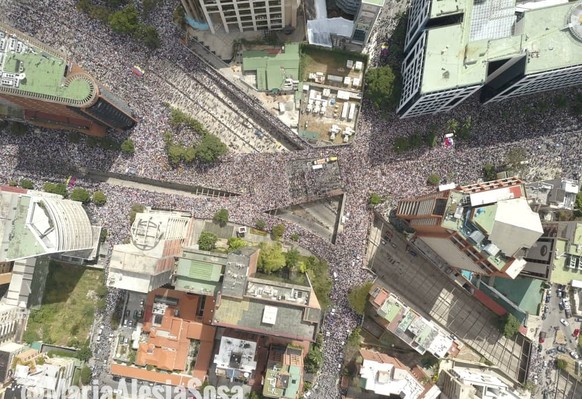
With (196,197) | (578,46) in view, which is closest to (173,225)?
(196,197)

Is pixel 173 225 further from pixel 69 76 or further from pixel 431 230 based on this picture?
pixel 431 230

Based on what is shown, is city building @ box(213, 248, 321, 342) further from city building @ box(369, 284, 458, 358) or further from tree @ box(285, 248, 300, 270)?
city building @ box(369, 284, 458, 358)

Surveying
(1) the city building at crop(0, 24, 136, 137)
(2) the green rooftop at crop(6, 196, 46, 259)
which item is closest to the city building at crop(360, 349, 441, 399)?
(2) the green rooftop at crop(6, 196, 46, 259)

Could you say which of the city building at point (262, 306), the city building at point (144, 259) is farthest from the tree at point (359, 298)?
the city building at point (144, 259)

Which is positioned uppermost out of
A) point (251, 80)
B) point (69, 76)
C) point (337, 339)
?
point (251, 80)

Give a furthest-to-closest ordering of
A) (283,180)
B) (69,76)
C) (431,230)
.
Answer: (283,180)
(431,230)
(69,76)

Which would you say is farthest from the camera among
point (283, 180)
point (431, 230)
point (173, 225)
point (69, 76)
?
point (283, 180)
